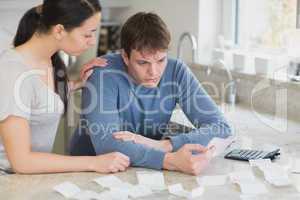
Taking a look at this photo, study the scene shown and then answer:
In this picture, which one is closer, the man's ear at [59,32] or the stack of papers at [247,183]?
the stack of papers at [247,183]

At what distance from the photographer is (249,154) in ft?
6.11

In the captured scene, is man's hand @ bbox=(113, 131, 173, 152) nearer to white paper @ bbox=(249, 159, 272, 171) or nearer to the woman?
the woman

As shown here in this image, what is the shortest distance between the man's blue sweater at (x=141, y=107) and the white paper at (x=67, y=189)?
297 mm

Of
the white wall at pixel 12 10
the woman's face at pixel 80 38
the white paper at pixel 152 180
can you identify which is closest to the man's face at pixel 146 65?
the woman's face at pixel 80 38

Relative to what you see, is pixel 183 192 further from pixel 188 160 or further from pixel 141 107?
pixel 141 107

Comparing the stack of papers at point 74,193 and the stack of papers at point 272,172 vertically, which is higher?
the stack of papers at point 74,193

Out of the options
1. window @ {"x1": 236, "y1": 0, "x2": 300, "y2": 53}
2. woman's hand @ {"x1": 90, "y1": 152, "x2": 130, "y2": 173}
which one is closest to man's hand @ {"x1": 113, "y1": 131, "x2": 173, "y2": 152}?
woman's hand @ {"x1": 90, "y1": 152, "x2": 130, "y2": 173}

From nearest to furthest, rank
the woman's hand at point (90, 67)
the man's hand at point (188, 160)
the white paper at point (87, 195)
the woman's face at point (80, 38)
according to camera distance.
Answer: the white paper at point (87, 195) → the man's hand at point (188, 160) → the woman's face at point (80, 38) → the woman's hand at point (90, 67)

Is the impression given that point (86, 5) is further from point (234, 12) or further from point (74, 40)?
point (234, 12)

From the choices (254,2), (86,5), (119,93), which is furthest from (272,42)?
(86,5)

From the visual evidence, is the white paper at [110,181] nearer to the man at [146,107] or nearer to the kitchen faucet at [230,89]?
the man at [146,107]

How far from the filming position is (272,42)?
2.99 m

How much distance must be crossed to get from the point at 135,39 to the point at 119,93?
0.79 feet

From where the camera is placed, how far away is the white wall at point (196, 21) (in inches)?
124
